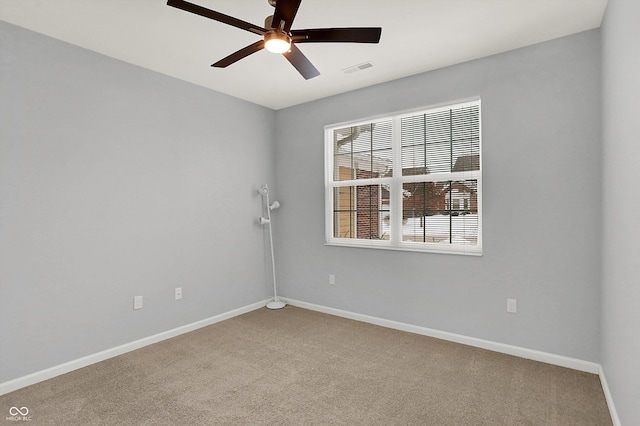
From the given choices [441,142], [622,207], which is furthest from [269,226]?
[622,207]

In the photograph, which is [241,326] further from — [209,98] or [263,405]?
[209,98]

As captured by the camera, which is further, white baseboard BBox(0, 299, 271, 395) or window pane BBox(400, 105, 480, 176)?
window pane BBox(400, 105, 480, 176)

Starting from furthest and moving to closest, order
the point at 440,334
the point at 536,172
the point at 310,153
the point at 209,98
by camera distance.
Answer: the point at 310,153
the point at 209,98
the point at 440,334
the point at 536,172

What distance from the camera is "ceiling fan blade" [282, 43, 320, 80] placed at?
217cm

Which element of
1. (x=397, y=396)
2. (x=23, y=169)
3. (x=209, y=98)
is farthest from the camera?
(x=209, y=98)

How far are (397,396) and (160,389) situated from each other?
167 centimetres

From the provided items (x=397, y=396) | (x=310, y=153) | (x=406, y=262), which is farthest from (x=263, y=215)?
(x=397, y=396)

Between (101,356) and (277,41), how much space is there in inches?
114

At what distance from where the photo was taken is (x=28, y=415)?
6.96 ft

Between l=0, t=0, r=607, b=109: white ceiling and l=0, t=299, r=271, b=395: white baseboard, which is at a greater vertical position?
l=0, t=0, r=607, b=109: white ceiling

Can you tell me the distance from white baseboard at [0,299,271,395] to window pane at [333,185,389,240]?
1.64m

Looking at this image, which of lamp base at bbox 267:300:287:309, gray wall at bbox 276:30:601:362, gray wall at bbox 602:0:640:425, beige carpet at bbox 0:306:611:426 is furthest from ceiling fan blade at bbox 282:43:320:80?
lamp base at bbox 267:300:287:309

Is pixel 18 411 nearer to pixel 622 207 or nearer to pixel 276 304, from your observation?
pixel 276 304

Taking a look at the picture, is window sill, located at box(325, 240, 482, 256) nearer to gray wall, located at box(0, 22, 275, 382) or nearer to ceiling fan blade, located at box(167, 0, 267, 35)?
gray wall, located at box(0, 22, 275, 382)
